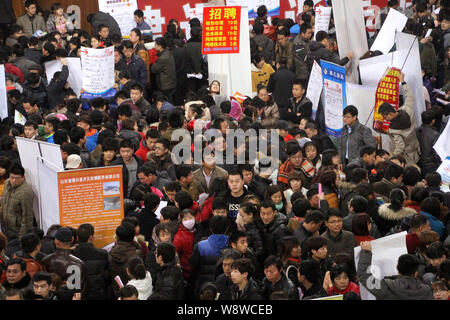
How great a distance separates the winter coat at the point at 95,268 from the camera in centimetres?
817

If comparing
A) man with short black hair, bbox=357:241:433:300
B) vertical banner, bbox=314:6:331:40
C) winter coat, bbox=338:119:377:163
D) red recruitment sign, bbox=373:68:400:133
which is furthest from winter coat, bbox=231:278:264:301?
vertical banner, bbox=314:6:331:40

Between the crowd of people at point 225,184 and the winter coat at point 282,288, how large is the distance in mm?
14

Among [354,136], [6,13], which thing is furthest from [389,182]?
[6,13]

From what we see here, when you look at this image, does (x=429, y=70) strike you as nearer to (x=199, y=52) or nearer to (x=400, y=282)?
(x=199, y=52)

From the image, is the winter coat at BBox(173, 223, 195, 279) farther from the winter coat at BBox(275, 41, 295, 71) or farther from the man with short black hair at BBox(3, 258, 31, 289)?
the winter coat at BBox(275, 41, 295, 71)

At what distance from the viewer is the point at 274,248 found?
8727mm

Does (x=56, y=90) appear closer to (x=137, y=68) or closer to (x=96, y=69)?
(x=96, y=69)

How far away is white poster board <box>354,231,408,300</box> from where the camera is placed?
25.3 ft

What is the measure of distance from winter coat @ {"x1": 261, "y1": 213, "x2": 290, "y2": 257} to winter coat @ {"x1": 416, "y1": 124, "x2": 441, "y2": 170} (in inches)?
159

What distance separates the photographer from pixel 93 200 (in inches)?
362

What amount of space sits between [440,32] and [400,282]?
9.94m

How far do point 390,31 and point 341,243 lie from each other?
287 inches

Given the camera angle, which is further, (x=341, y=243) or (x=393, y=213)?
(x=393, y=213)

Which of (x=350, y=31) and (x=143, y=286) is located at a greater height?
Result: (x=350, y=31)
